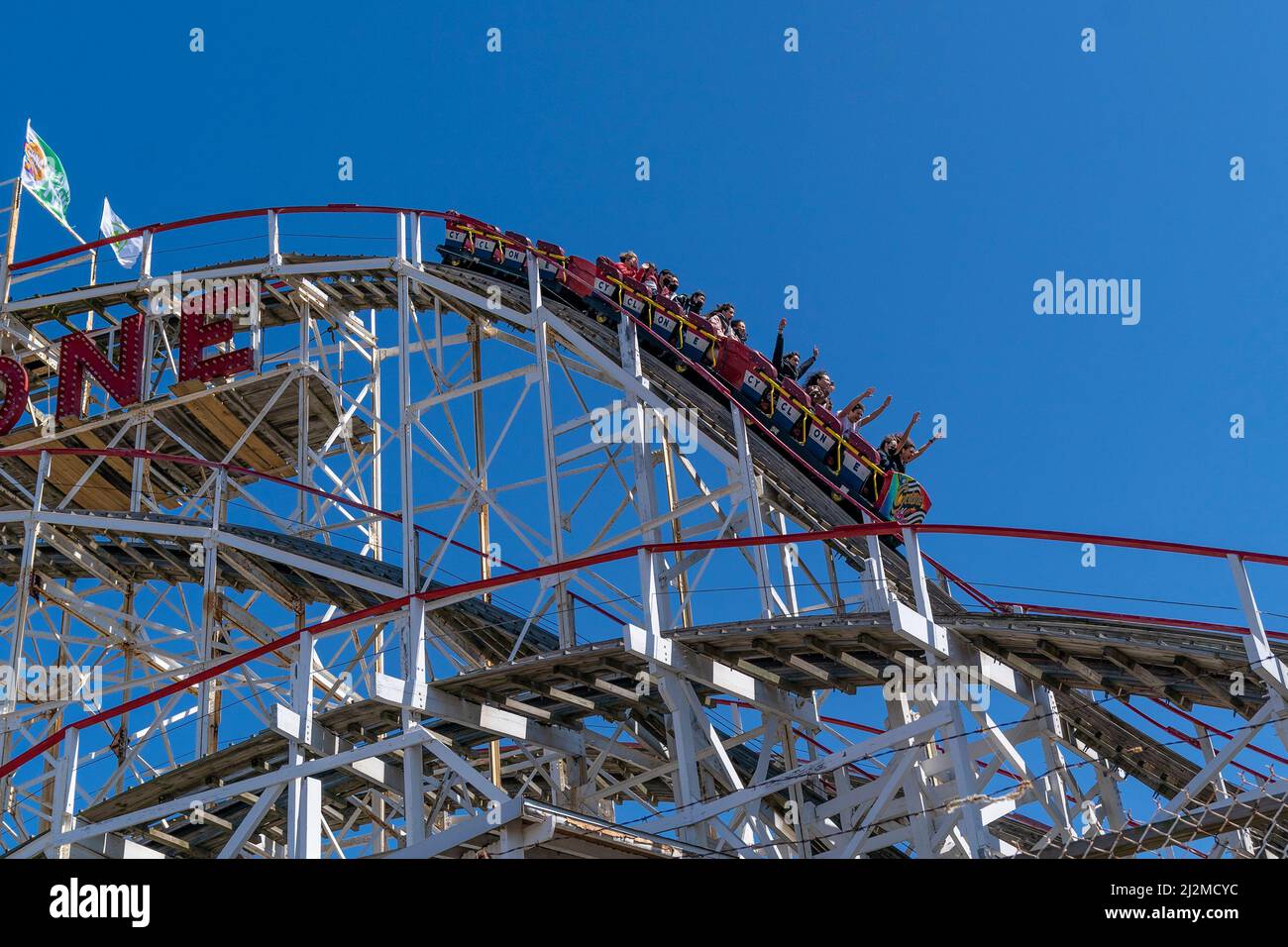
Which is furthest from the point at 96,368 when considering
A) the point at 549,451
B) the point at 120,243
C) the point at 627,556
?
the point at 627,556

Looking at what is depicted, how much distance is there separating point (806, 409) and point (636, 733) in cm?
564

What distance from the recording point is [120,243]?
24797mm

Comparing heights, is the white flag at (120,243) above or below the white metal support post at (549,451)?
above

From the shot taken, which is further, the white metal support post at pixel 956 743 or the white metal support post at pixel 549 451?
the white metal support post at pixel 549 451

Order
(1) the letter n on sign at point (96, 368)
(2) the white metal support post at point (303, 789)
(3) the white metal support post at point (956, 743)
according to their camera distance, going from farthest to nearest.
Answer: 1. (1) the letter n on sign at point (96, 368)
2. (2) the white metal support post at point (303, 789)
3. (3) the white metal support post at point (956, 743)

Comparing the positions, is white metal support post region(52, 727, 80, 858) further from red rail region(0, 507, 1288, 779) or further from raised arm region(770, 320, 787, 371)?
raised arm region(770, 320, 787, 371)

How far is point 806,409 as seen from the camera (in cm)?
2023

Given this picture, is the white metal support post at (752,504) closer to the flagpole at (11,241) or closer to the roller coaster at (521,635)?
the roller coaster at (521,635)

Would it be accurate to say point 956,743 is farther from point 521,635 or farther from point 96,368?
point 96,368

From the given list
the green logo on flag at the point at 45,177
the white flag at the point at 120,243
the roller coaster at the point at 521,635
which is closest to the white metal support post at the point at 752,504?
the roller coaster at the point at 521,635

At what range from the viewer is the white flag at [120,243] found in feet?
85.8

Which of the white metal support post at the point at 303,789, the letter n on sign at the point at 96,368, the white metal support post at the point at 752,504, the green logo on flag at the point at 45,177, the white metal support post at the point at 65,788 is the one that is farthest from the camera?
the green logo on flag at the point at 45,177

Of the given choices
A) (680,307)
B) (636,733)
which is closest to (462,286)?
(680,307)
